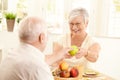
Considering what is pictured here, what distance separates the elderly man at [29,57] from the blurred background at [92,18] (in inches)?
90.5

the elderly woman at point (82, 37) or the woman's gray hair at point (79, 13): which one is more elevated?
the woman's gray hair at point (79, 13)

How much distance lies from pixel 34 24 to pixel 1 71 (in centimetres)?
31

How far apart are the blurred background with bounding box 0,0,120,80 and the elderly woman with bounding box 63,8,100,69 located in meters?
1.07

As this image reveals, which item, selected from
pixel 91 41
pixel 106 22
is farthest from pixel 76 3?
pixel 91 41

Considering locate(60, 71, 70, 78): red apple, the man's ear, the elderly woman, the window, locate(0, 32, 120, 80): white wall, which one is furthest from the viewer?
the window

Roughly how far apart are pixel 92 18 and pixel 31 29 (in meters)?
2.61

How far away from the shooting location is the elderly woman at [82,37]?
2.48 metres

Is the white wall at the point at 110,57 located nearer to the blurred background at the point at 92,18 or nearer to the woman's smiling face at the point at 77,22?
the blurred background at the point at 92,18

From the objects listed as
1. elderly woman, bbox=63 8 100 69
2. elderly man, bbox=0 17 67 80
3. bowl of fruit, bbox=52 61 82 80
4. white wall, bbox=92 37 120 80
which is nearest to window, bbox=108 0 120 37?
white wall, bbox=92 37 120 80

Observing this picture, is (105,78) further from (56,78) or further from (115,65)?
(115,65)

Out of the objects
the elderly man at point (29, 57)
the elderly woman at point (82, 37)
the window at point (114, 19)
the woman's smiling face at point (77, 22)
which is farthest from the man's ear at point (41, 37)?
the window at point (114, 19)

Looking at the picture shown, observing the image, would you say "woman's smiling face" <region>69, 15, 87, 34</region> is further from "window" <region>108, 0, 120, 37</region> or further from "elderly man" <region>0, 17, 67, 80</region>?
"window" <region>108, 0, 120, 37</region>

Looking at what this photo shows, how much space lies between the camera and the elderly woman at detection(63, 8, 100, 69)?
2.48m

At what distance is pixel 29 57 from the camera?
1346 millimetres
